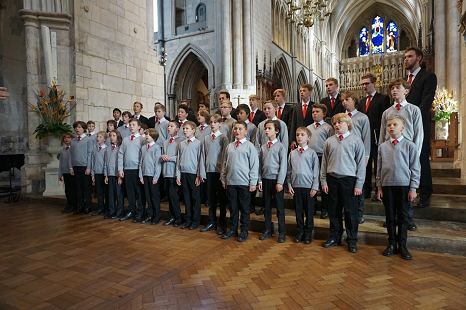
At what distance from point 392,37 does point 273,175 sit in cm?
2862

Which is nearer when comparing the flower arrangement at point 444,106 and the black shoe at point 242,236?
the black shoe at point 242,236

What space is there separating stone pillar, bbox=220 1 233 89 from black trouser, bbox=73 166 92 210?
8122mm

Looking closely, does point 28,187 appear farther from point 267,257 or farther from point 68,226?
point 267,257

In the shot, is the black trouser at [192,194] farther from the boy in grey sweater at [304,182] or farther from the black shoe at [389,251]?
the black shoe at [389,251]

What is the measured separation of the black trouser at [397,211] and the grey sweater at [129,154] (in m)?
3.41

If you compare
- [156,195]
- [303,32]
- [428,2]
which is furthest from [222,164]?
[303,32]

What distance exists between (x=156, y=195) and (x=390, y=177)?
10.1 ft

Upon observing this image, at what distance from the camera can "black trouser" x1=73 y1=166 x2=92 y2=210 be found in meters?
5.47

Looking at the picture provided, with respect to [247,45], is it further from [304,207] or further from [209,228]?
[304,207]

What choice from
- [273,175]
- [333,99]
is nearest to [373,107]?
[333,99]

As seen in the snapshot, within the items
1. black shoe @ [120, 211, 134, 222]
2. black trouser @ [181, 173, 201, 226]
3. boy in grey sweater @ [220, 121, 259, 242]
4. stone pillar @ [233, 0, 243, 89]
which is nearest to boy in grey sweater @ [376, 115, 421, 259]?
boy in grey sweater @ [220, 121, 259, 242]

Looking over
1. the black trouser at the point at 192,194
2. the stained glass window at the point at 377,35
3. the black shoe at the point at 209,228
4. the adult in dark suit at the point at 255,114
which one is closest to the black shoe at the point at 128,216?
the black trouser at the point at 192,194

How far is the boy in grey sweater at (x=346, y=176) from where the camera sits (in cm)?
337

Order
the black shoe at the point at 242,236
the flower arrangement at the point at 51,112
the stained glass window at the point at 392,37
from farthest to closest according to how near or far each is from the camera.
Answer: the stained glass window at the point at 392,37 < the flower arrangement at the point at 51,112 < the black shoe at the point at 242,236
